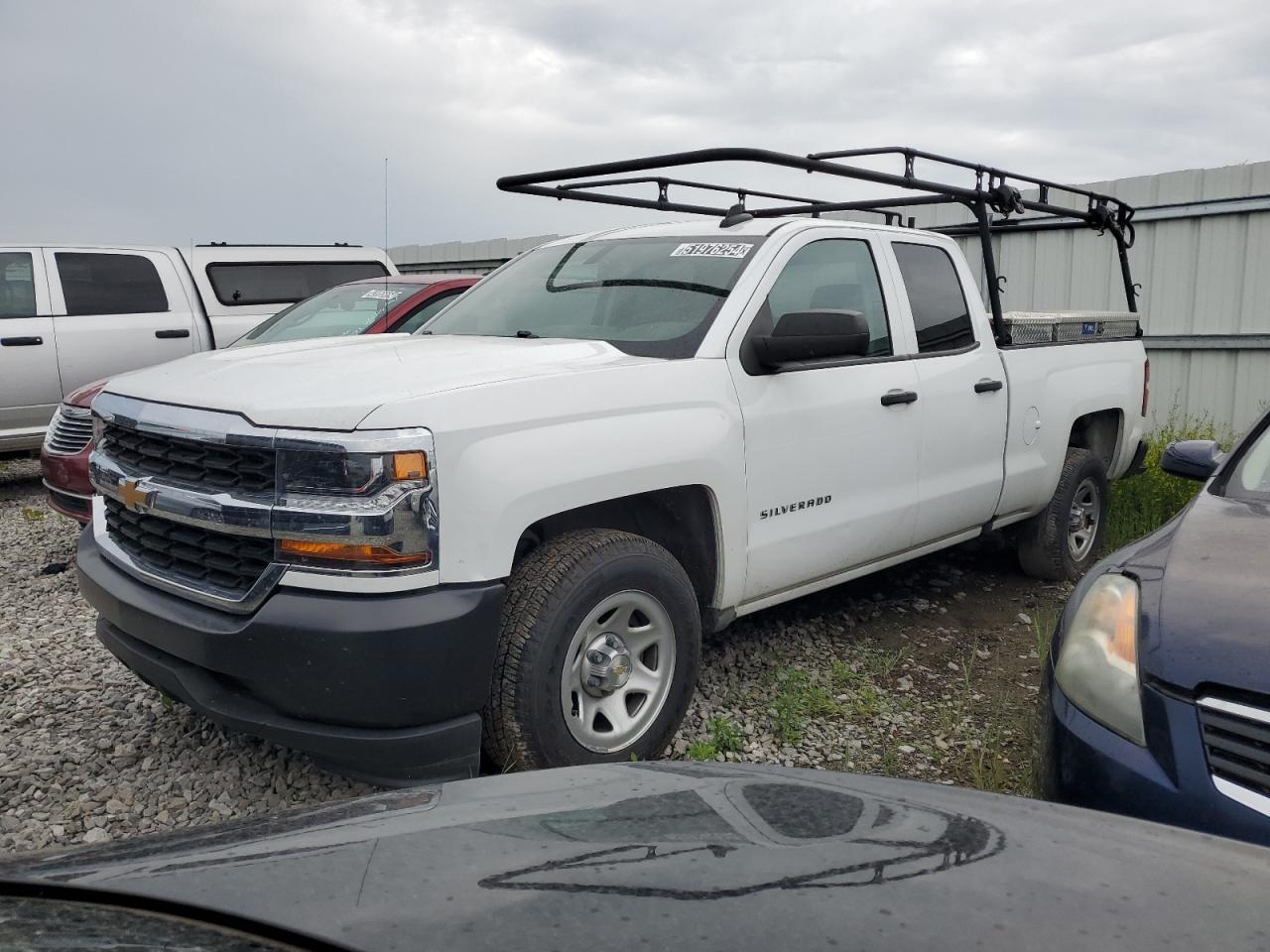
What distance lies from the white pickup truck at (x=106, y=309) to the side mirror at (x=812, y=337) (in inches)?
267

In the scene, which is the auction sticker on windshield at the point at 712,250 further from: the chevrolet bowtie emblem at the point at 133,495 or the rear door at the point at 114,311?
the rear door at the point at 114,311

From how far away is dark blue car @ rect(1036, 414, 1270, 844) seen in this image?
6.95ft

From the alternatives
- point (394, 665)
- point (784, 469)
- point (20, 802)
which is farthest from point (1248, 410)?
point (20, 802)

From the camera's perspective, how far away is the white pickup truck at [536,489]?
8.82 feet

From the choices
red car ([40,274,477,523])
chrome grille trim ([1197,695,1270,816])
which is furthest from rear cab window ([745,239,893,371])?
red car ([40,274,477,523])

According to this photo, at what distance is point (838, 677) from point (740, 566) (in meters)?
1.00

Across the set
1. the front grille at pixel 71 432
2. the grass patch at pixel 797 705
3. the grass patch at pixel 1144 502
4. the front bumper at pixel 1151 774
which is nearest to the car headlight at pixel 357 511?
the front bumper at pixel 1151 774

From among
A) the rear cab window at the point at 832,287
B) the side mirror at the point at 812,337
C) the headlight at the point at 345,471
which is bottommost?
the headlight at the point at 345,471

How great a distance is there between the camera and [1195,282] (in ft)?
27.7

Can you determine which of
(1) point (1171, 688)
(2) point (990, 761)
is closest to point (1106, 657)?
(1) point (1171, 688)

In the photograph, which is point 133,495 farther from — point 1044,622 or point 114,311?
point 114,311

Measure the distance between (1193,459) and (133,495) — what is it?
3.40 metres

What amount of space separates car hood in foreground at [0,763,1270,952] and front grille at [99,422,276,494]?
4.58 feet

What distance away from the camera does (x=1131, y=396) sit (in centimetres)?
614
